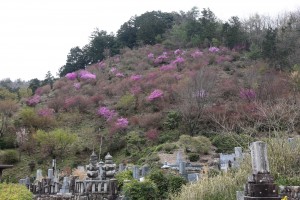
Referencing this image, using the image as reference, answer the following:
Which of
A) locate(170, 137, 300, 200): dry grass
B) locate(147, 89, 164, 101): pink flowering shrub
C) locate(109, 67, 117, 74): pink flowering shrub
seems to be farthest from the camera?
locate(109, 67, 117, 74): pink flowering shrub

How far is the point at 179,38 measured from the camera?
51.0 m

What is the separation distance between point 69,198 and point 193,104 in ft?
62.6

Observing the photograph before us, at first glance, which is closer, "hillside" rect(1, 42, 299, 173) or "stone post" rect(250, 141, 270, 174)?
"stone post" rect(250, 141, 270, 174)

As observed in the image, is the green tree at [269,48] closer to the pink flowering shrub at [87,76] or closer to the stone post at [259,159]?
the pink flowering shrub at [87,76]

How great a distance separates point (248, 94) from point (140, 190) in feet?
66.8

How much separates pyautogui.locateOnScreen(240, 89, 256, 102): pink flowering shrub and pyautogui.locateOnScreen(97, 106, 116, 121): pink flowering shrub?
10.5 metres

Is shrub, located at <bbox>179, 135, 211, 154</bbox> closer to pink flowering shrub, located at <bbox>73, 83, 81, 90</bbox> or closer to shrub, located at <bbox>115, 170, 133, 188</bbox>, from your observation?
shrub, located at <bbox>115, 170, 133, 188</bbox>

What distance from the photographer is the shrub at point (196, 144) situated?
25.4 m

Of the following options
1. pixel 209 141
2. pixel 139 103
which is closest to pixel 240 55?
pixel 139 103

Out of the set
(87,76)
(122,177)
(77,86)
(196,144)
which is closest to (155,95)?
(196,144)

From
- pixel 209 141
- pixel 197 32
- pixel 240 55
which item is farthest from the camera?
pixel 197 32

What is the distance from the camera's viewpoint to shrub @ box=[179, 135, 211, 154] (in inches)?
1001

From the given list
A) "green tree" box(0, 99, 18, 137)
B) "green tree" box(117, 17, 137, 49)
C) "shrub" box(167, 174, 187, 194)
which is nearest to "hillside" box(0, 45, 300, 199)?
"green tree" box(0, 99, 18, 137)

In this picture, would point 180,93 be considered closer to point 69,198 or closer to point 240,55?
point 240,55
